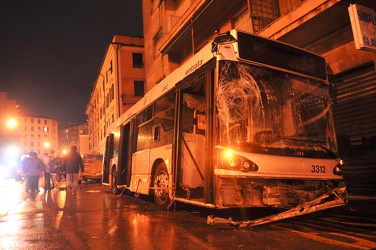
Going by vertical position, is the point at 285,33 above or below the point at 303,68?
above

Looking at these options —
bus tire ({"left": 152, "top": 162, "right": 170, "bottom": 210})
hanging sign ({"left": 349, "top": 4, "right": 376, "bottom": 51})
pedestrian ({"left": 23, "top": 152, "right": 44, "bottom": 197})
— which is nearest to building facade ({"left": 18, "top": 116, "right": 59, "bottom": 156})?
pedestrian ({"left": 23, "top": 152, "right": 44, "bottom": 197})

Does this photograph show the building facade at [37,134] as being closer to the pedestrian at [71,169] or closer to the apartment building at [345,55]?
the pedestrian at [71,169]

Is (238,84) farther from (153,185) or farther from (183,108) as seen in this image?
(153,185)

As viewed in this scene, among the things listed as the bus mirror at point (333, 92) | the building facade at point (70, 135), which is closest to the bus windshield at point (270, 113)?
the bus mirror at point (333, 92)

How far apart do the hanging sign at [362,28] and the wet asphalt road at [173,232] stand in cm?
354

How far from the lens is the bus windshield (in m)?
4.86

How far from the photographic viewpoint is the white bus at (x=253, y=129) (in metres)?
4.73

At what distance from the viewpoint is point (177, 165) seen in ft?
20.4

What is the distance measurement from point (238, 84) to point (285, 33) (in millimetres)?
5309

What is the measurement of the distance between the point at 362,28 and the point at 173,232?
221 inches

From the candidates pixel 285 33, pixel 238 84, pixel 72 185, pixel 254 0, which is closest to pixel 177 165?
pixel 238 84

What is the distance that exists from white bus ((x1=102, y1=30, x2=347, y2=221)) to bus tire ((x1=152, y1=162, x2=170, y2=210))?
460 mm

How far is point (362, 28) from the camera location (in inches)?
249

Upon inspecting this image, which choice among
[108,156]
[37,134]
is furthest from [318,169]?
[37,134]
